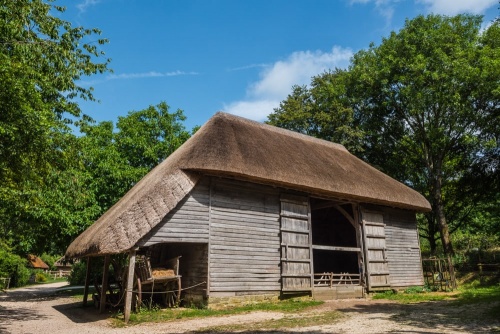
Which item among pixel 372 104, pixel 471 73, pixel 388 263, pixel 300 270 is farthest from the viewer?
pixel 372 104

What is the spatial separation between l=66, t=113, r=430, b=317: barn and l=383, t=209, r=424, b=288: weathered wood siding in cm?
5

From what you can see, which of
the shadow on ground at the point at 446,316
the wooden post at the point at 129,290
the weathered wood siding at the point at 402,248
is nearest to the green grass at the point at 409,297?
the weathered wood siding at the point at 402,248

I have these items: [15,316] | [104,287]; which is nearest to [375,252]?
[104,287]

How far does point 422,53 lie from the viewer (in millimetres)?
23641

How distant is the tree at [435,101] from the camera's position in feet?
72.5

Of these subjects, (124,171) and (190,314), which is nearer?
(190,314)

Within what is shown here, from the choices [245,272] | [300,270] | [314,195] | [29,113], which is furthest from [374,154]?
[29,113]

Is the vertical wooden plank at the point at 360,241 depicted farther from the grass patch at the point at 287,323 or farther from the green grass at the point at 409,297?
the grass patch at the point at 287,323

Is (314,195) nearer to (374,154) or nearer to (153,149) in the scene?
(153,149)

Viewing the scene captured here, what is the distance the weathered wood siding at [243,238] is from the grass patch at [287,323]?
8.99 ft

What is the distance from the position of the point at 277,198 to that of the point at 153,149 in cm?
1272

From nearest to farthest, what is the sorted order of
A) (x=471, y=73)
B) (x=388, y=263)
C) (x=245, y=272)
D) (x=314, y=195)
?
(x=245, y=272), (x=314, y=195), (x=388, y=263), (x=471, y=73)

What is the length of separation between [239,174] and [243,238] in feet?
7.93

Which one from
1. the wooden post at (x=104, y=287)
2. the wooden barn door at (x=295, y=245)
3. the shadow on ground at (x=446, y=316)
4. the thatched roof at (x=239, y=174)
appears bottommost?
the shadow on ground at (x=446, y=316)
